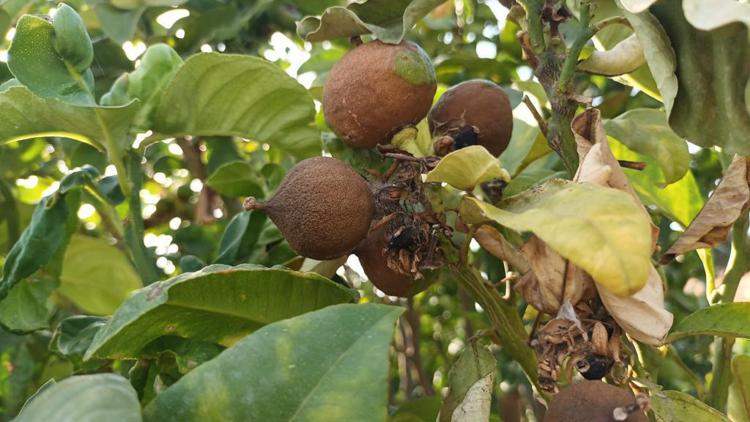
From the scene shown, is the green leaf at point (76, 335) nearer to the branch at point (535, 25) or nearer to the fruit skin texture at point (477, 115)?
the fruit skin texture at point (477, 115)

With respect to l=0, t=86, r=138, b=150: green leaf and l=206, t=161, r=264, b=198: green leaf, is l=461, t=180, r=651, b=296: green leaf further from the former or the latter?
l=206, t=161, r=264, b=198: green leaf

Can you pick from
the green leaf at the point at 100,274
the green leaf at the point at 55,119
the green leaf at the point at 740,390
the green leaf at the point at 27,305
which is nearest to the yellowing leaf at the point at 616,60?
the green leaf at the point at 740,390

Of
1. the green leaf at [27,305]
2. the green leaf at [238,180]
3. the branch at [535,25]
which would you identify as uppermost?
the branch at [535,25]

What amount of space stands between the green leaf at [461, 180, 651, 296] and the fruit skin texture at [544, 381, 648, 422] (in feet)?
0.32

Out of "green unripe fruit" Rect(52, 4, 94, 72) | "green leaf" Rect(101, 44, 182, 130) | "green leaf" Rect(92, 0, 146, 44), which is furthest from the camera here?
"green leaf" Rect(92, 0, 146, 44)

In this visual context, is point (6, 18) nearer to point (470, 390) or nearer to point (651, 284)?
point (470, 390)

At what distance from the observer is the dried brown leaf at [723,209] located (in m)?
0.83

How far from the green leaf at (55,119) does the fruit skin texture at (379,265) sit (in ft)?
0.99

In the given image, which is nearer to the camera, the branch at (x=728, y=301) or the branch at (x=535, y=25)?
the branch at (x=535, y=25)

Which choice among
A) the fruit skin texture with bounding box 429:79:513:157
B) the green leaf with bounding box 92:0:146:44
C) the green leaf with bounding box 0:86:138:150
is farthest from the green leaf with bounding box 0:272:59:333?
the fruit skin texture with bounding box 429:79:513:157

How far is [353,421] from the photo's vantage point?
63 cm

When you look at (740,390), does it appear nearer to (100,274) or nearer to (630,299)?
(630,299)

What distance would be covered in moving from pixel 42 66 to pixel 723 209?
695mm

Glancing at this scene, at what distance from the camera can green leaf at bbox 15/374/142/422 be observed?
2.00 ft
